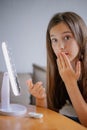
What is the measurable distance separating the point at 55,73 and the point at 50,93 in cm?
12

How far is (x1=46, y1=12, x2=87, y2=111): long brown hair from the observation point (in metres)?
1.33

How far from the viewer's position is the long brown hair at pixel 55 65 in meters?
1.33

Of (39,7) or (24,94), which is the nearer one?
(24,94)

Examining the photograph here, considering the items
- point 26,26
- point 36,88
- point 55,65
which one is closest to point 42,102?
point 36,88

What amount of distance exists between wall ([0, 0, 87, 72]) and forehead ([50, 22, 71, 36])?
0.98 meters

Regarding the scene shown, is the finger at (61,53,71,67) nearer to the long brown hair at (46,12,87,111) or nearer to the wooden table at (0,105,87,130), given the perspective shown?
the long brown hair at (46,12,87,111)

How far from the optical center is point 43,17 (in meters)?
2.35

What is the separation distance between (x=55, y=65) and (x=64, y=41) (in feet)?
0.71

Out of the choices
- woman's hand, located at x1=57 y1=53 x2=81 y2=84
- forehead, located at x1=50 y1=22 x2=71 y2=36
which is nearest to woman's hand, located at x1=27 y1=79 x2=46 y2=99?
woman's hand, located at x1=57 y1=53 x2=81 y2=84

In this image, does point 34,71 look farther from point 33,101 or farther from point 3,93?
point 3,93

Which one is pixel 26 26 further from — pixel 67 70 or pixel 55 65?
pixel 67 70

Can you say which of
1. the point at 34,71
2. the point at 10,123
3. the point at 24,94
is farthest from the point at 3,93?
the point at 34,71

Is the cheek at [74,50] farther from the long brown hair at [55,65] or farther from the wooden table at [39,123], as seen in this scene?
the wooden table at [39,123]

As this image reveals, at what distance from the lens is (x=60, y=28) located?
1.30m
